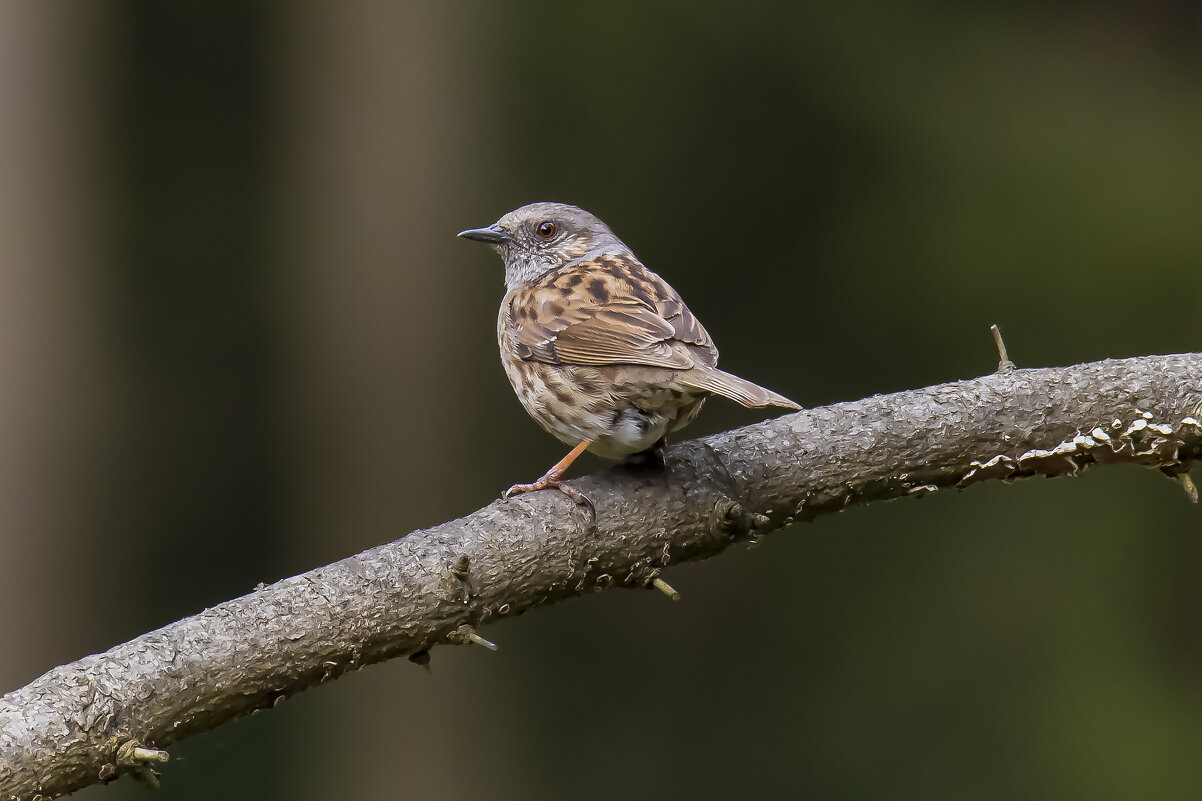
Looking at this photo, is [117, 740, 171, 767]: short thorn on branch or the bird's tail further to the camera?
the bird's tail

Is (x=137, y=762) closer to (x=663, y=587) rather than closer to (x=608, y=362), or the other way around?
(x=663, y=587)

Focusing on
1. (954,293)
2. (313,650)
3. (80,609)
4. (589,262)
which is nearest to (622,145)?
(954,293)

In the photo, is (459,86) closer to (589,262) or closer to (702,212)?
(702,212)

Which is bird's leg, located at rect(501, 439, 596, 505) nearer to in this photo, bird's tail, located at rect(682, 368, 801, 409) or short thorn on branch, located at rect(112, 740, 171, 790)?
bird's tail, located at rect(682, 368, 801, 409)

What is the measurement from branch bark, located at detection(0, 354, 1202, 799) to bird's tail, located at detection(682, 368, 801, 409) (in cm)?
19

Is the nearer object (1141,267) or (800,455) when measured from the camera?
(800,455)

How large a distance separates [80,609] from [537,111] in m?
3.44

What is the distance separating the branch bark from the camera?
84.7 inches

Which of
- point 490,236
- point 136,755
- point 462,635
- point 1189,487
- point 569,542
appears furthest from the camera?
point 490,236

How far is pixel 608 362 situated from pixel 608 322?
19cm

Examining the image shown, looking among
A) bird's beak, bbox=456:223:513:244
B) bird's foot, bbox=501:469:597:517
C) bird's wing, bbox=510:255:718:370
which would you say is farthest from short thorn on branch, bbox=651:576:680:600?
bird's beak, bbox=456:223:513:244

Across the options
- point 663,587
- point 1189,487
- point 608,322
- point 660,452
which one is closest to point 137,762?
point 663,587

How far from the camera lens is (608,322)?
3.36m

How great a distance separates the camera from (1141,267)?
5.92 metres
